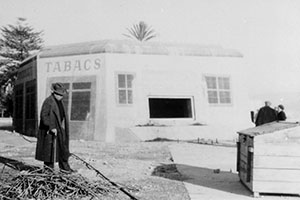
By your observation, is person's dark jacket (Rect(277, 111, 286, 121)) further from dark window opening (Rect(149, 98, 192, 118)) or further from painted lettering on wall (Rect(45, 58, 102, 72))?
dark window opening (Rect(149, 98, 192, 118))

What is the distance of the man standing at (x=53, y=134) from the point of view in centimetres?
637

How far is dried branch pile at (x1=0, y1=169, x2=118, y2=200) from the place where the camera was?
5.10 m

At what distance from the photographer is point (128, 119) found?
14.7m

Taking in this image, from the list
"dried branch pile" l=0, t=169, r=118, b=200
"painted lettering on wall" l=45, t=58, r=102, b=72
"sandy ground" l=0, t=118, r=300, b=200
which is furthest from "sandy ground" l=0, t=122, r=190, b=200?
"painted lettering on wall" l=45, t=58, r=102, b=72

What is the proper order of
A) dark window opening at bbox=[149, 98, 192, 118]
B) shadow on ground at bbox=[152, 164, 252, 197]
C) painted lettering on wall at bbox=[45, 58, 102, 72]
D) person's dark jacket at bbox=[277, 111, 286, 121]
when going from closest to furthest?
shadow on ground at bbox=[152, 164, 252, 197]
person's dark jacket at bbox=[277, 111, 286, 121]
painted lettering on wall at bbox=[45, 58, 102, 72]
dark window opening at bbox=[149, 98, 192, 118]

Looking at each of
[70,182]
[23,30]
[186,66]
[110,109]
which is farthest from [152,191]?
[23,30]

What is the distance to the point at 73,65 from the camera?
1520 centimetres

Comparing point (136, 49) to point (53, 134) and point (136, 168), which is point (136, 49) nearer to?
point (136, 168)

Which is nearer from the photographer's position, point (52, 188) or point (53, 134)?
point (52, 188)

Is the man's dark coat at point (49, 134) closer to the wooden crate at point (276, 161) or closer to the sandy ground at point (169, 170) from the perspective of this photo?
the sandy ground at point (169, 170)

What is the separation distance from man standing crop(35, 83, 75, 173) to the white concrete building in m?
7.82

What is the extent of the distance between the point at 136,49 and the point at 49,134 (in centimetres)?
928

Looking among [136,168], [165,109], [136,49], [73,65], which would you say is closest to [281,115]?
[136,168]

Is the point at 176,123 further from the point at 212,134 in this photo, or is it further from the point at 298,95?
the point at 298,95
